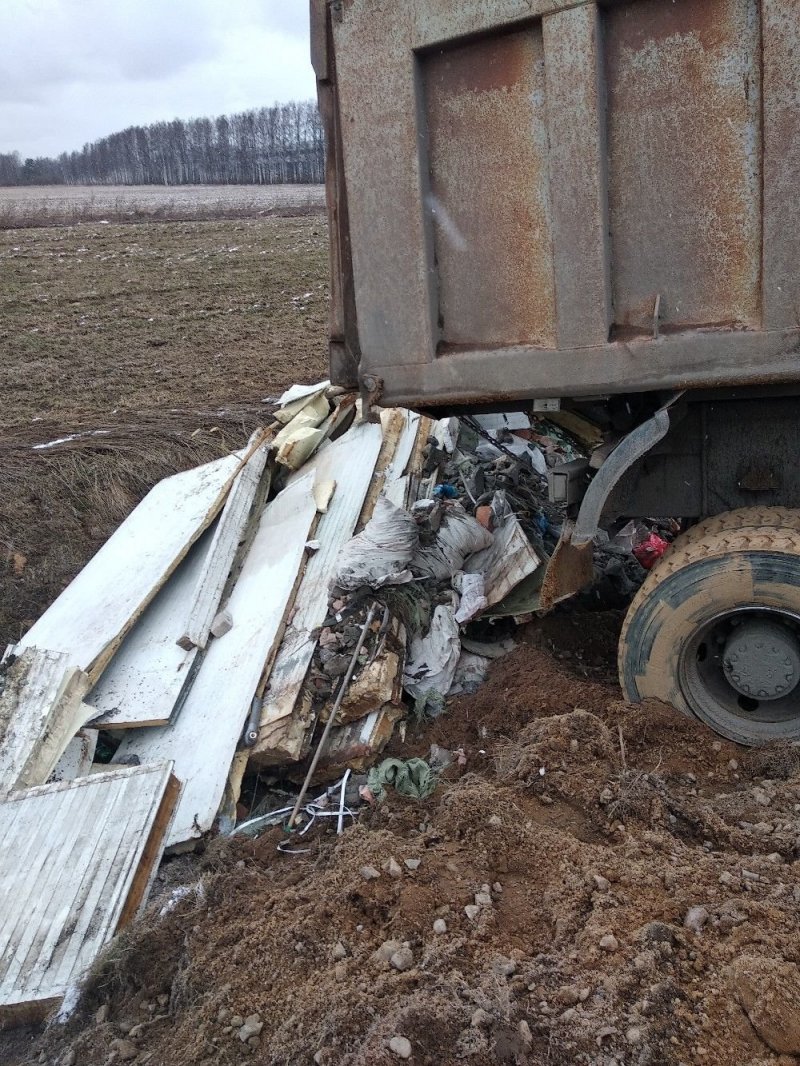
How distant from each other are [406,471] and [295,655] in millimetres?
1598

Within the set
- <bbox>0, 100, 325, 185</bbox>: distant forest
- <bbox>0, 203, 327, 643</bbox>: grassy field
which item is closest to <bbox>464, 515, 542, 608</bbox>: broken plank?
<bbox>0, 203, 327, 643</bbox>: grassy field

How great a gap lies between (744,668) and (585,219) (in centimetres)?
174

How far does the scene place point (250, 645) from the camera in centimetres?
402

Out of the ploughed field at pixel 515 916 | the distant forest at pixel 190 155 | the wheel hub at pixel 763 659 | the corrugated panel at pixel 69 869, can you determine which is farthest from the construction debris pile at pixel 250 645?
the distant forest at pixel 190 155

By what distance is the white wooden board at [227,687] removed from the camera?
335cm

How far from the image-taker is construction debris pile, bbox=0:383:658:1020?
302 centimetres

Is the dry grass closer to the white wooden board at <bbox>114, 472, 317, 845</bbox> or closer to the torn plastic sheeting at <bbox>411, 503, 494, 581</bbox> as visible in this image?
the white wooden board at <bbox>114, 472, 317, 845</bbox>

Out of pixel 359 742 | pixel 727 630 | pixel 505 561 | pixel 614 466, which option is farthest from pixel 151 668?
pixel 727 630

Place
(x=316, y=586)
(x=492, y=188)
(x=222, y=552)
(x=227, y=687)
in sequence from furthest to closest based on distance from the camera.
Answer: (x=222, y=552)
(x=316, y=586)
(x=227, y=687)
(x=492, y=188)

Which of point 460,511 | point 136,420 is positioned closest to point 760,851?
point 460,511

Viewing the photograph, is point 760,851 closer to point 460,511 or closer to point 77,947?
point 77,947

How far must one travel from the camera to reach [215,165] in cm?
5856

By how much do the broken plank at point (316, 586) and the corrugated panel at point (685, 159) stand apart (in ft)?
6.88

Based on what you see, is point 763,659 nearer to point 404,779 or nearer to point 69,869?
point 404,779
